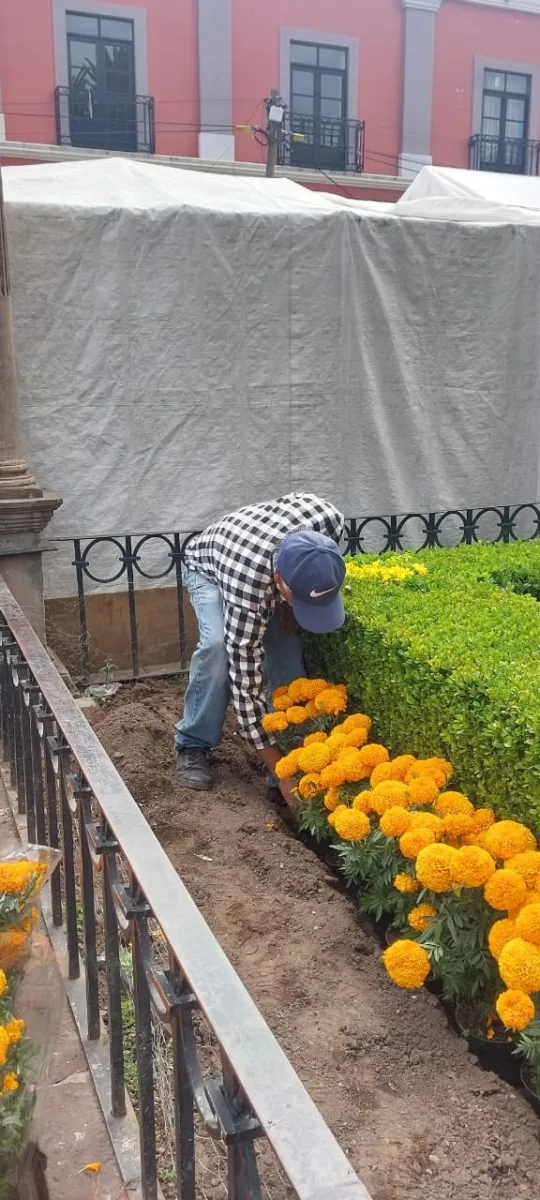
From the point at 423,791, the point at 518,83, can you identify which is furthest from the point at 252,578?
the point at 518,83

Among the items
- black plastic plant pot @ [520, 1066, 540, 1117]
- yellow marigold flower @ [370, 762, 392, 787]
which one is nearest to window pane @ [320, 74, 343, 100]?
yellow marigold flower @ [370, 762, 392, 787]

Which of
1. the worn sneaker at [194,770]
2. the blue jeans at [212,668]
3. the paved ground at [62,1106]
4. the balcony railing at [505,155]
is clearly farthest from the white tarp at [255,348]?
the balcony railing at [505,155]

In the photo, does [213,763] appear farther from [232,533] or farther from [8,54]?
[8,54]

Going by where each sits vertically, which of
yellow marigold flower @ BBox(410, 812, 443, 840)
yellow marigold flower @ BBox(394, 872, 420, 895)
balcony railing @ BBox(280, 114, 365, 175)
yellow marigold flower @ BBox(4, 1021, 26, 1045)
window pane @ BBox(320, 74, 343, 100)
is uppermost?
window pane @ BBox(320, 74, 343, 100)

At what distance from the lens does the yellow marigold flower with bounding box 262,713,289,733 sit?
12.3 feet

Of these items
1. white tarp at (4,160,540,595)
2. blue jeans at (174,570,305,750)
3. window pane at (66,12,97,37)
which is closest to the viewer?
blue jeans at (174,570,305,750)

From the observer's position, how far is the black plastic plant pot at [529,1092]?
2420mm

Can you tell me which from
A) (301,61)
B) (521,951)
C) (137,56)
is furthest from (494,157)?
(521,951)

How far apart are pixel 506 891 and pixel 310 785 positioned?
110 cm

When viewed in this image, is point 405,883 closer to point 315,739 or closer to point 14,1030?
point 315,739

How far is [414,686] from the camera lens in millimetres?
3320

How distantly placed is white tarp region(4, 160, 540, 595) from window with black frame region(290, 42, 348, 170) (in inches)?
535

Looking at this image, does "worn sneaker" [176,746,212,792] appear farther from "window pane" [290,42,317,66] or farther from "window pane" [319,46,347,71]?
"window pane" [319,46,347,71]

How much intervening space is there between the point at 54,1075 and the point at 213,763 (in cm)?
241
